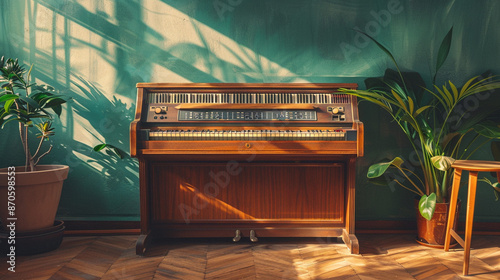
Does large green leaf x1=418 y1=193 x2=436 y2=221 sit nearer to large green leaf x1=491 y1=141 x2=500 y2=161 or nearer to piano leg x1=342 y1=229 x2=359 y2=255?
piano leg x1=342 y1=229 x2=359 y2=255

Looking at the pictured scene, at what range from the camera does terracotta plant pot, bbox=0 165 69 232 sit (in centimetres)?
238

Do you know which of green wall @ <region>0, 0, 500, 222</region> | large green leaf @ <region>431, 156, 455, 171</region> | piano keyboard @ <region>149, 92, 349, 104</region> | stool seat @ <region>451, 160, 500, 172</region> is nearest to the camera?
stool seat @ <region>451, 160, 500, 172</region>

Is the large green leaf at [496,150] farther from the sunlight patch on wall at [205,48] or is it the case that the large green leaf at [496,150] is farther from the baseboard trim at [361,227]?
the sunlight patch on wall at [205,48]

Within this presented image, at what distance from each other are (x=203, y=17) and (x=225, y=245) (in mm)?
1755

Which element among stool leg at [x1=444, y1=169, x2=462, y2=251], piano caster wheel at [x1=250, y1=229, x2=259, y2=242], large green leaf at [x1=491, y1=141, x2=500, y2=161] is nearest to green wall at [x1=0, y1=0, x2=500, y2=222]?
large green leaf at [x1=491, y1=141, x2=500, y2=161]

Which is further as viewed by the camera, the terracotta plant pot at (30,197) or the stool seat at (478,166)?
the terracotta plant pot at (30,197)

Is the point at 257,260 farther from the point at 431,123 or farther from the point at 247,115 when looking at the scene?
the point at 431,123

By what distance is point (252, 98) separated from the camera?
259 cm

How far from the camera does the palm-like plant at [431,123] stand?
2.36 meters

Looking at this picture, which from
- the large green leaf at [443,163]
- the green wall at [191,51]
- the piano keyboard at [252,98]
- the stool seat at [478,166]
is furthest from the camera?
the green wall at [191,51]

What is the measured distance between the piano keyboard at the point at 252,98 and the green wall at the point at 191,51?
391 millimetres

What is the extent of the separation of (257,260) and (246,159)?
0.67m

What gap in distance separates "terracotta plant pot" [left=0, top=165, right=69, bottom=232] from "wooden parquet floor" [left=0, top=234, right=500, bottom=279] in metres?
0.23

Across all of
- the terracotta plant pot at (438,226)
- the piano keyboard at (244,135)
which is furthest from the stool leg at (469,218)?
the piano keyboard at (244,135)
